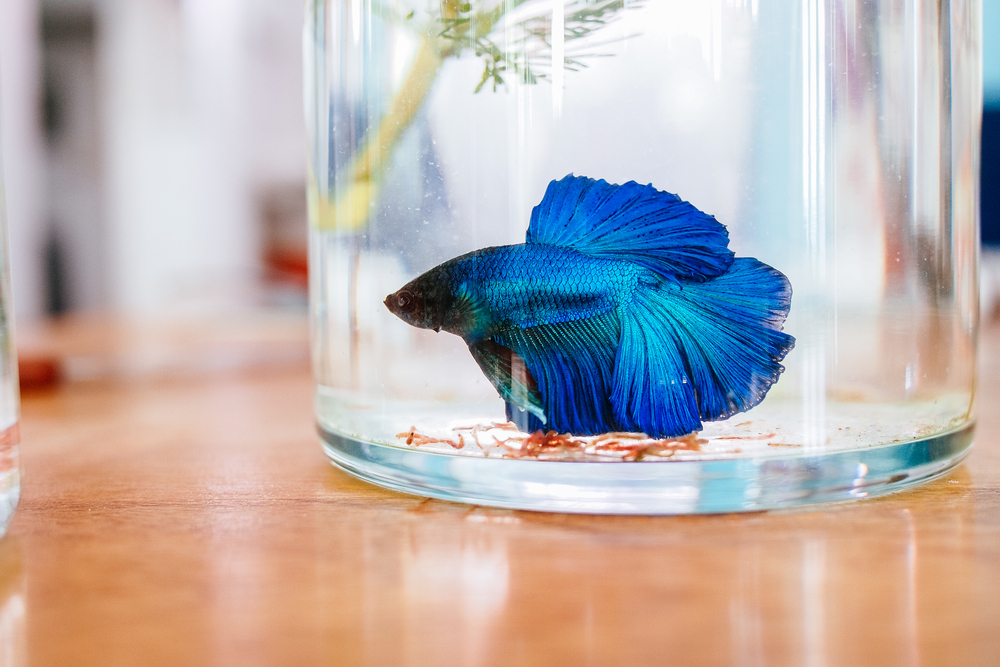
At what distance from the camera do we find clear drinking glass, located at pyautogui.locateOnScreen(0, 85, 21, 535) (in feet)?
1.07

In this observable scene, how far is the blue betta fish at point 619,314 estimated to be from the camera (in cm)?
33

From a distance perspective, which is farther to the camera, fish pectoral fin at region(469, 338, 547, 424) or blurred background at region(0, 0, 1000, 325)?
blurred background at region(0, 0, 1000, 325)

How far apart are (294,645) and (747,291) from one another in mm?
219

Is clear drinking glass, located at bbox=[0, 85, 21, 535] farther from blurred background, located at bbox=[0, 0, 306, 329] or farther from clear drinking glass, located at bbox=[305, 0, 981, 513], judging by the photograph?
blurred background, located at bbox=[0, 0, 306, 329]

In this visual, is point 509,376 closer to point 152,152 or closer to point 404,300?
point 404,300

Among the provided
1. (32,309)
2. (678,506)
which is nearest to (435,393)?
(678,506)

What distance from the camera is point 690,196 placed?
34 cm

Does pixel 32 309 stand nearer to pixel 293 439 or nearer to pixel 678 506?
pixel 293 439

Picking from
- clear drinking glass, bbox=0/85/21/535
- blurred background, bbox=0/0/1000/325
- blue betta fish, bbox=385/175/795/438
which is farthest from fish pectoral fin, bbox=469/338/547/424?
blurred background, bbox=0/0/1000/325

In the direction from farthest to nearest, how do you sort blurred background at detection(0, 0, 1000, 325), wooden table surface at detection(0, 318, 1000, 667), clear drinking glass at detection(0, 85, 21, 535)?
blurred background at detection(0, 0, 1000, 325) < clear drinking glass at detection(0, 85, 21, 535) < wooden table surface at detection(0, 318, 1000, 667)

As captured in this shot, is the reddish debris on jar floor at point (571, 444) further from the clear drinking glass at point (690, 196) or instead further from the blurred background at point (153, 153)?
the blurred background at point (153, 153)

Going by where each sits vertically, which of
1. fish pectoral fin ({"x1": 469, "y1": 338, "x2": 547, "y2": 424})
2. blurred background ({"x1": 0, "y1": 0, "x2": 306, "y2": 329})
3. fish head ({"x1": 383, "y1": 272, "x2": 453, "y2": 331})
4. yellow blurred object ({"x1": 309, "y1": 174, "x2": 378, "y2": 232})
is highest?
blurred background ({"x1": 0, "y1": 0, "x2": 306, "y2": 329})

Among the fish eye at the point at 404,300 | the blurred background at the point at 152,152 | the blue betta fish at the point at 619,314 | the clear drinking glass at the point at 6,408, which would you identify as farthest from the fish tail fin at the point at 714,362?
the blurred background at the point at 152,152

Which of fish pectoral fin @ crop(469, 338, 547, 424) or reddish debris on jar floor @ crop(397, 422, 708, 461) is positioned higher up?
fish pectoral fin @ crop(469, 338, 547, 424)
